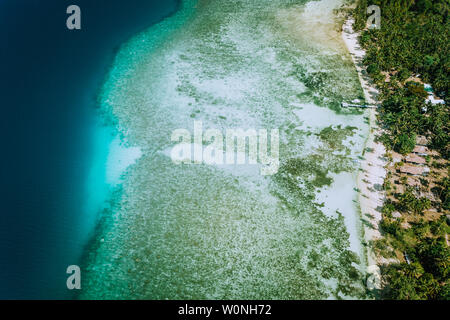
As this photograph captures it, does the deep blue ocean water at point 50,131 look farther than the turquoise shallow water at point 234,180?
Yes

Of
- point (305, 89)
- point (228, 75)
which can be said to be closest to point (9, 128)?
point (228, 75)

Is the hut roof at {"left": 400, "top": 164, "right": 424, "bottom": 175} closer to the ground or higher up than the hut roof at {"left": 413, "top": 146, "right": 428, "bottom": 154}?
closer to the ground

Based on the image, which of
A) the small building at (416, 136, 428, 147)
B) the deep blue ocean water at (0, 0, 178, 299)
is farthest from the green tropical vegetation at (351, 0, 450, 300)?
the deep blue ocean water at (0, 0, 178, 299)

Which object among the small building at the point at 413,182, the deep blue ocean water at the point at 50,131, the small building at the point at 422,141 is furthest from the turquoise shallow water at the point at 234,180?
the small building at the point at 422,141

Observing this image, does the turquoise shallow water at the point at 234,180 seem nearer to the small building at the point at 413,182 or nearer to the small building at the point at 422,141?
the small building at the point at 413,182

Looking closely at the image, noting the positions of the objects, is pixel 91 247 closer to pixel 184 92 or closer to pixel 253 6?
pixel 184 92

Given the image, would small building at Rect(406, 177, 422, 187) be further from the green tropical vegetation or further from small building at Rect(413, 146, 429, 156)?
small building at Rect(413, 146, 429, 156)
